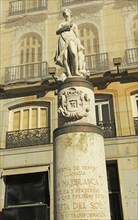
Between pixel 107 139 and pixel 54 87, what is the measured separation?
145 inches

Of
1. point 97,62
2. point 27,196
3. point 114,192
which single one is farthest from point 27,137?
point 97,62

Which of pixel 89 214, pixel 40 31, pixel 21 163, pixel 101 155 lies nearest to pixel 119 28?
pixel 40 31

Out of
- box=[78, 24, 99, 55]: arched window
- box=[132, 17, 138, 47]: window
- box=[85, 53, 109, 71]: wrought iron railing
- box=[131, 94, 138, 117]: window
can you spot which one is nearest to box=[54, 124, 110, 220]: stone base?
box=[131, 94, 138, 117]: window

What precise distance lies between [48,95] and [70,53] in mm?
7766

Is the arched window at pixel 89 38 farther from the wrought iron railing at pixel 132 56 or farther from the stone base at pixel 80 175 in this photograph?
the stone base at pixel 80 175

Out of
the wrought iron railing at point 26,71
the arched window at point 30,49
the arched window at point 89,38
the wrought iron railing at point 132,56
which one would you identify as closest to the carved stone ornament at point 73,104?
the wrought iron railing at point 132,56

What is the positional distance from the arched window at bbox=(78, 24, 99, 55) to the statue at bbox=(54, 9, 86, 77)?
854 cm

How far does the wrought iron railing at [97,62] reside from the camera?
15.8 m

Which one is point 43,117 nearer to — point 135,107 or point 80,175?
point 135,107

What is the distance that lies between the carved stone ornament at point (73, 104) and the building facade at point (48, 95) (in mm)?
7063

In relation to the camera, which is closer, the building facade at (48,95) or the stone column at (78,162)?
the stone column at (78,162)

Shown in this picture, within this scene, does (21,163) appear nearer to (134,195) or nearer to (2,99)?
(2,99)

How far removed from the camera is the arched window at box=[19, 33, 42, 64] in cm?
1716

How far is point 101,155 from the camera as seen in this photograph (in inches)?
257
